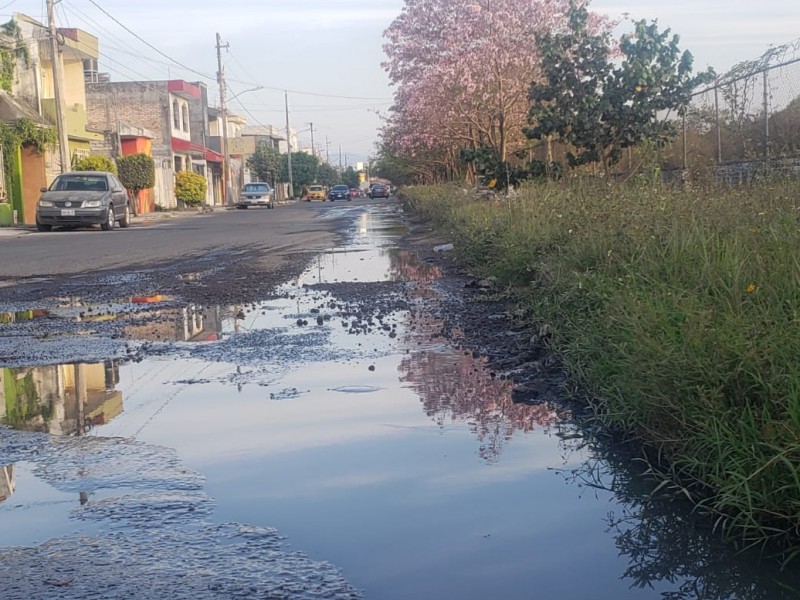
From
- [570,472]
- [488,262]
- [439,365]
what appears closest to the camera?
[570,472]

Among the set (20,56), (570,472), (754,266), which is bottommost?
(570,472)

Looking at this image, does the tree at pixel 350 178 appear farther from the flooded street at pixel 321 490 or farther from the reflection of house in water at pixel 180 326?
the flooded street at pixel 321 490

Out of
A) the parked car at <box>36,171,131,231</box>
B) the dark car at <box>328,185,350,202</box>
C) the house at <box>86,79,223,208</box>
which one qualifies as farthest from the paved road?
the dark car at <box>328,185,350,202</box>

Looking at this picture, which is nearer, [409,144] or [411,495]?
[411,495]

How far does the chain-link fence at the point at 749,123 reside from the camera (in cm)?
1205

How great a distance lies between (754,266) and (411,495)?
102 inches

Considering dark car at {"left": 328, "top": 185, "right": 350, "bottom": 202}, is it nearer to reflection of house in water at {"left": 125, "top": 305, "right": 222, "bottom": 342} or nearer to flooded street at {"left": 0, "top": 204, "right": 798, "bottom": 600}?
reflection of house in water at {"left": 125, "top": 305, "right": 222, "bottom": 342}

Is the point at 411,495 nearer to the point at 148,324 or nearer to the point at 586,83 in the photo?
the point at 148,324

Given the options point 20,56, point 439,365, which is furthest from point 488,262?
point 20,56

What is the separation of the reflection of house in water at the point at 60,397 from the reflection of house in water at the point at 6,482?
0.69 meters

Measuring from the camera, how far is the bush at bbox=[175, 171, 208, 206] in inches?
2168

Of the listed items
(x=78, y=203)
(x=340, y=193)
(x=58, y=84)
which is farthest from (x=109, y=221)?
(x=340, y=193)

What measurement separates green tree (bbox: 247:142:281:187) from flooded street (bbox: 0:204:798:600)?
297 feet

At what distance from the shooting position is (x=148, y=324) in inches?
372
